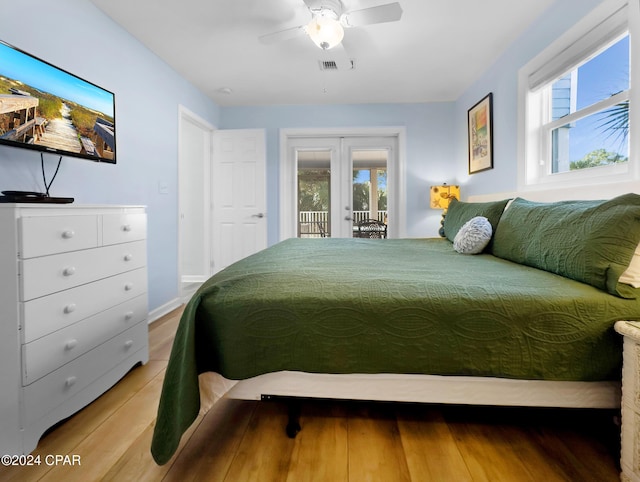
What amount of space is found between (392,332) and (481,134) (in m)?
3.07

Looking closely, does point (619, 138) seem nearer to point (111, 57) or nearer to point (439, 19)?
point (439, 19)

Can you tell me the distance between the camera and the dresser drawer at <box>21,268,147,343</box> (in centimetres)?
130

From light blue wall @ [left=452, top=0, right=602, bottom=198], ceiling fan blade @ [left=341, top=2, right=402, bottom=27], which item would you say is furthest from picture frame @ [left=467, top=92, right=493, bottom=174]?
ceiling fan blade @ [left=341, top=2, right=402, bottom=27]

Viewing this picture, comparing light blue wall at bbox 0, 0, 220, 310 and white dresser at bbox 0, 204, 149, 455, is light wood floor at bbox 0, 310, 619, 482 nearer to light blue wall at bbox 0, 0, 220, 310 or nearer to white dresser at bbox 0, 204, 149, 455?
white dresser at bbox 0, 204, 149, 455

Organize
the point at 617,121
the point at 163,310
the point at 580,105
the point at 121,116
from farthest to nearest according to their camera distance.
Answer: the point at 163,310 < the point at 121,116 < the point at 580,105 < the point at 617,121

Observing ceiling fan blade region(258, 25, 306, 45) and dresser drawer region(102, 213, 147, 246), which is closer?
dresser drawer region(102, 213, 147, 246)

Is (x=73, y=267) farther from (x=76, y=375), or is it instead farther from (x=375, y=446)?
(x=375, y=446)

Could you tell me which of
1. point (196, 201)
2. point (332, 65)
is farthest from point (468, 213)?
point (196, 201)

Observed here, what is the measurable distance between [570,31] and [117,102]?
3140 millimetres

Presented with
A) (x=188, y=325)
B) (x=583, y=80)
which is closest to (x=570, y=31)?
(x=583, y=80)

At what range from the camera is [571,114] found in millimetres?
2215

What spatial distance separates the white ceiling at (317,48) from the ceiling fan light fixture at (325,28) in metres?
0.19

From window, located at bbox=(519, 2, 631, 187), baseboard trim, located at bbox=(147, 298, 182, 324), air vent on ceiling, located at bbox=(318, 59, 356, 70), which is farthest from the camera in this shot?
air vent on ceiling, located at bbox=(318, 59, 356, 70)

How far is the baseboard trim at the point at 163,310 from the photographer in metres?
2.84
